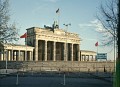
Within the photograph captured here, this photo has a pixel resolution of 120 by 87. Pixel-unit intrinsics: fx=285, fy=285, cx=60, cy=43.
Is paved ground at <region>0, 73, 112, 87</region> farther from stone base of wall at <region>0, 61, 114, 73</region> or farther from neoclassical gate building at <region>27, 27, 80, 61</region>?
neoclassical gate building at <region>27, 27, 80, 61</region>

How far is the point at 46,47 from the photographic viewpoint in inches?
4633

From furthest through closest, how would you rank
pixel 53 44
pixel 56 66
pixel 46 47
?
pixel 53 44 < pixel 46 47 < pixel 56 66

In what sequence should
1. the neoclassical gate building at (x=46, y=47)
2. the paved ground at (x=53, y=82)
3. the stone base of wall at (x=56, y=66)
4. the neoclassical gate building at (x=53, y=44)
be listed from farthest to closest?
the neoclassical gate building at (x=53, y=44), the neoclassical gate building at (x=46, y=47), the stone base of wall at (x=56, y=66), the paved ground at (x=53, y=82)

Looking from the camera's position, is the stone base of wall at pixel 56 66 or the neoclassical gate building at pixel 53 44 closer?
the stone base of wall at pixel 56 66

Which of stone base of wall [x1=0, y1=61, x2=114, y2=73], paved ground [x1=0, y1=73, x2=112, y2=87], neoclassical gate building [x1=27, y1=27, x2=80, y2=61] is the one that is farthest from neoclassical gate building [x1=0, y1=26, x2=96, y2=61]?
paved ground [x1=0, y1=73, x2=112, y2=87]

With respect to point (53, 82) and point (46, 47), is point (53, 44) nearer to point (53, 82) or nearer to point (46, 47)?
point (46, 47)

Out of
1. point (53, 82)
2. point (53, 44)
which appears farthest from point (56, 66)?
point (53, 82)

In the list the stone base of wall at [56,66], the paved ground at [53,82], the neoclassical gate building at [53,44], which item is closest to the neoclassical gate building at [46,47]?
the neoclassical gate building at [53,44]

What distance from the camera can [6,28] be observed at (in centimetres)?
2945

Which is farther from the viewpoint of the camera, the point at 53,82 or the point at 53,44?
the point at 53,44

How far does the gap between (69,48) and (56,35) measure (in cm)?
1408

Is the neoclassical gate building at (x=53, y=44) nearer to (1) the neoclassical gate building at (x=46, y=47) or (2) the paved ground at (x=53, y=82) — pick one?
(1) the neoclassical gate building at (x=46, y=47)

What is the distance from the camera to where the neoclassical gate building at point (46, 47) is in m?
111

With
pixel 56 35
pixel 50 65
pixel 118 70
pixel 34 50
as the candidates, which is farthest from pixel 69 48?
pixel 118 70
